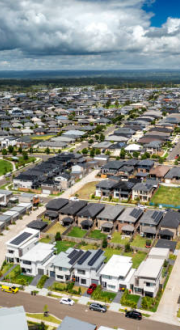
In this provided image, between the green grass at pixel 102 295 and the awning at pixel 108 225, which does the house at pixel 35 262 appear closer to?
the green grass at pixel 102 295

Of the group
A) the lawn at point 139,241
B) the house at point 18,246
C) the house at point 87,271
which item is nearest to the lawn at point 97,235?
the lawn at point 139,241

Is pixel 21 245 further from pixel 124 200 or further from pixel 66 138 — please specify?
pixel 66 138

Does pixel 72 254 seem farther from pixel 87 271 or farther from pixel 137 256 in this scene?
pixel 137 256

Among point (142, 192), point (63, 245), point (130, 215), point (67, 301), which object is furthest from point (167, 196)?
point (67, 301)

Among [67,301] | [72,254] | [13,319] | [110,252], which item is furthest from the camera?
[110,252]

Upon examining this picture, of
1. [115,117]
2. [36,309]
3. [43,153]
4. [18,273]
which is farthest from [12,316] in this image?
[115,117]

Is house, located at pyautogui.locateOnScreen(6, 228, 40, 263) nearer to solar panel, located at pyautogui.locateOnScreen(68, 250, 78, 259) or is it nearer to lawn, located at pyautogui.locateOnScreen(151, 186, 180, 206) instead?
solar panel, located at pyautogui.locateOnScreen(68, 250, 78, 259)

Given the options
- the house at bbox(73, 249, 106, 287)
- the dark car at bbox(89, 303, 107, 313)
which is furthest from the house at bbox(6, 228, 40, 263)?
the dark car at bbox(89, 303, 107, 313)
